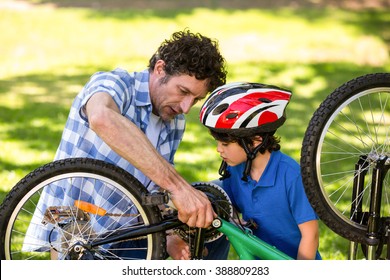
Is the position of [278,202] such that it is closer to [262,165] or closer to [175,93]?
[262,165]

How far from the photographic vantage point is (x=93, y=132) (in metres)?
3.80

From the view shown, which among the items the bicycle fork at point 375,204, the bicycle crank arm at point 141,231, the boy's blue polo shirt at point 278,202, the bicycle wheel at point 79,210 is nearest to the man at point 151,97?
the bicycle wheel at point 79,210

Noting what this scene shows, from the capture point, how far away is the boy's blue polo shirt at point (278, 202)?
3580 millimetres

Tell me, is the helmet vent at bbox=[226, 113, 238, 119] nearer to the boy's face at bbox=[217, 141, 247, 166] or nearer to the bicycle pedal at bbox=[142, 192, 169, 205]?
the boy's face at bbox=[217, 141, 247, 166]

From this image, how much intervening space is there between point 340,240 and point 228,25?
1049cm

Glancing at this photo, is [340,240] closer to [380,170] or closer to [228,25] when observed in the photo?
[380,170]

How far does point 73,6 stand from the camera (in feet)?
54.1

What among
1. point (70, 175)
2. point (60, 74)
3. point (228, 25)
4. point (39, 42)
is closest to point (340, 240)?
point (70, 175)

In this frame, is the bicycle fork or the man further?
the man

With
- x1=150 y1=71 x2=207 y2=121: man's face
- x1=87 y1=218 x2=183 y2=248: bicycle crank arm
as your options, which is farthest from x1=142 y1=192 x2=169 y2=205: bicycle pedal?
x1=150 y1=71 x2=207 y2=121: man's face

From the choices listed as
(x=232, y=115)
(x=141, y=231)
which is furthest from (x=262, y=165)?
(x=141, y=231)

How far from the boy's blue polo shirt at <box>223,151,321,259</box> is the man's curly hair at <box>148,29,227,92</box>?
493 mm

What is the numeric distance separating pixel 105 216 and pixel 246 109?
885 mm

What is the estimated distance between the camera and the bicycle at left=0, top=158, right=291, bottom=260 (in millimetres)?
3289
